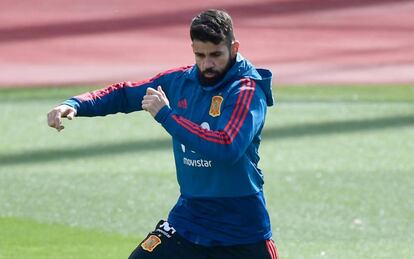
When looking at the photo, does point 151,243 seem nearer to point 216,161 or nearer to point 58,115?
point 216,161

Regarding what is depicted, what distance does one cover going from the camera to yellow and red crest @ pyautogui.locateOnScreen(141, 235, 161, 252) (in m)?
6.62

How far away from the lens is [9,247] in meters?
→ 9.54

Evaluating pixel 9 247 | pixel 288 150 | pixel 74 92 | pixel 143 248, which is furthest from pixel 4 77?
pixel 143 248

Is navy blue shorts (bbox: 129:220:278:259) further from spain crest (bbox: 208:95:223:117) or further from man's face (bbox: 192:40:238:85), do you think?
man's face (bbox: 192:40:238:85)

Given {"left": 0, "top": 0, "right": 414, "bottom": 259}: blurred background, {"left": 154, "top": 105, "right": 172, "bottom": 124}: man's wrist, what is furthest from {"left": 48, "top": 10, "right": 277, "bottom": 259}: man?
{"left": 0, "top": 0, "right": 414, "bottom": 259}: blurred background

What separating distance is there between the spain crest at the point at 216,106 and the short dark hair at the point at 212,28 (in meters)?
0.30

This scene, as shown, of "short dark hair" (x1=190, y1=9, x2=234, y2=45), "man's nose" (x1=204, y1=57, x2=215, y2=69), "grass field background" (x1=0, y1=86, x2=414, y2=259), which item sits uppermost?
"short dark hair" (x1=190, y1=9, x2=234, y2=45)

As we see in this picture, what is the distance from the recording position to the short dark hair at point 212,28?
632 cm

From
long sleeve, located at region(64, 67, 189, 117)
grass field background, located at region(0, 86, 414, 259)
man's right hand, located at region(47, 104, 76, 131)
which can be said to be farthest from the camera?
grass field background, located at region(0, 86, 414, 259)

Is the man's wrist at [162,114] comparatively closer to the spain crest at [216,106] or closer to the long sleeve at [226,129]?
the long sleeve at [226,129]

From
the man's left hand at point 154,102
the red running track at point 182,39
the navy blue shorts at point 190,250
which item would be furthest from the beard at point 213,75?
the red running track at point 182,39

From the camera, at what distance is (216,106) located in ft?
21.3

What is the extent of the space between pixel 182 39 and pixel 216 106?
50.5 ft

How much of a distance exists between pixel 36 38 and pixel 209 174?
52.1ft
